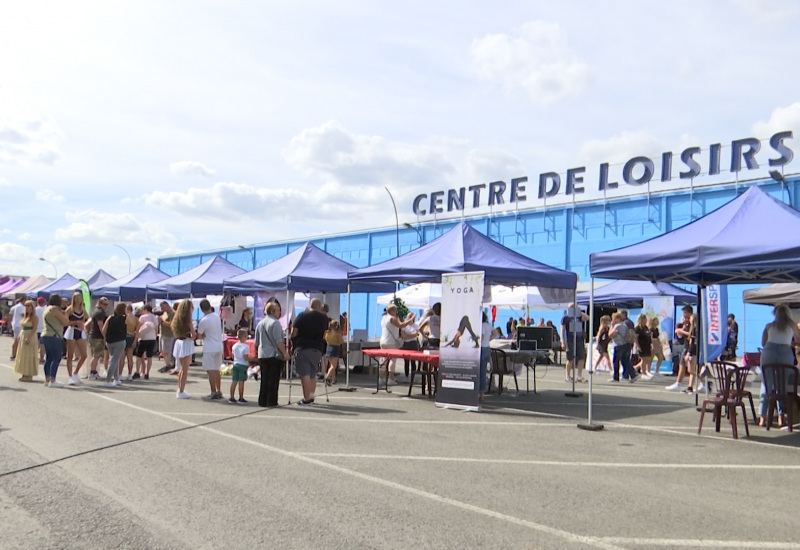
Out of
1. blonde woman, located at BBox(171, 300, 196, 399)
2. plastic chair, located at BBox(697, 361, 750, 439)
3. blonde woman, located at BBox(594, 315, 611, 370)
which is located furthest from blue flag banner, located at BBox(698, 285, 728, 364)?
blonde woman, located at BBox(171, 300, 196, 399)

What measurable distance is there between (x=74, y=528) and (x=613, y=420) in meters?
8.01

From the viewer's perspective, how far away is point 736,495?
625 centimetres

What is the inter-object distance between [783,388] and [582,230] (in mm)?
29458

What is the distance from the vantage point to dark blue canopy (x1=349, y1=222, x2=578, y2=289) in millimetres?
12703

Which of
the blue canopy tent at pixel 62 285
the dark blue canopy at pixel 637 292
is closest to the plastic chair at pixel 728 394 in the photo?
the dark blue canopy at pixel 637 292

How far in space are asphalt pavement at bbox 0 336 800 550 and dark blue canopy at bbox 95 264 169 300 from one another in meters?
13.4

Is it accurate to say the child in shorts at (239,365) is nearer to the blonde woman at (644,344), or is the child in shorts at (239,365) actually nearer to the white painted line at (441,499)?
the white painted line at (441,499)

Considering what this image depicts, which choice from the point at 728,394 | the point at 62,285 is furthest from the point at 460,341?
the point at 62,285

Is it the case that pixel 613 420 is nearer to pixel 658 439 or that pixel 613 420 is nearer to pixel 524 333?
pixel 658 439

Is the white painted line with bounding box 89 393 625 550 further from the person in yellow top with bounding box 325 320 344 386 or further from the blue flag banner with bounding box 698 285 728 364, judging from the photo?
the blue flag banner with bounding box 698 285 728 364

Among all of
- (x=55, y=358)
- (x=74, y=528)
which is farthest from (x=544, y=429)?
(x=55, y=358)

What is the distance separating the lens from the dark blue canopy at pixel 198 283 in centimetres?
2108

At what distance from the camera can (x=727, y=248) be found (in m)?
9.40

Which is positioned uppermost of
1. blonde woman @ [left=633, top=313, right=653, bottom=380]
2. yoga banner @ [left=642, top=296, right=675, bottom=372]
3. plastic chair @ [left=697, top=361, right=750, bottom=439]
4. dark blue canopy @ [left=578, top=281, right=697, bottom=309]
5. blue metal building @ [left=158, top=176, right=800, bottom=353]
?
blue metal building @ [left=158, top=176, right=800, bottom=353]
